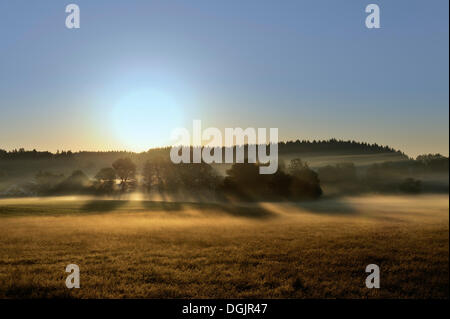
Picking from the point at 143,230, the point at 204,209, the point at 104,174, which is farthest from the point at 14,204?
the point at 204,209

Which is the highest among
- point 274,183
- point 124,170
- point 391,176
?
point 124,170

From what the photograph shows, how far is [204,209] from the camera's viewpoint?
32969mm

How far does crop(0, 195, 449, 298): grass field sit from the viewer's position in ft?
28.8

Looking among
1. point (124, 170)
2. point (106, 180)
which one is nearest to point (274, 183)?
point (124, 170)

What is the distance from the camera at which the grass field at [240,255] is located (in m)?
8.78

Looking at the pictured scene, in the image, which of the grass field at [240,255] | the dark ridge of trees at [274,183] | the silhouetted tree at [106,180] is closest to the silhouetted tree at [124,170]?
the silhouetted tree at [106,180]

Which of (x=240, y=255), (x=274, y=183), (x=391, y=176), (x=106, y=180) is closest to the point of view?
(x=240, y=255)

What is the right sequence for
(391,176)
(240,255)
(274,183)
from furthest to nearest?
(274,183) < (391,176) < (240,255)

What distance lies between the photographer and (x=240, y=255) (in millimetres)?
12219

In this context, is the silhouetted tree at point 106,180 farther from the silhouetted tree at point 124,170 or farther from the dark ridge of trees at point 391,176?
the dark ridge of trees at point 391,176

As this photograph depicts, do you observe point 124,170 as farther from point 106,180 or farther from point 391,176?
point 391,176

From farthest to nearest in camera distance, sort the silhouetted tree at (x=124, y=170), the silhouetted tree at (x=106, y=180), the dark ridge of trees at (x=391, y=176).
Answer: the silhouetted tree at (x=124, y=170), the silhouetted tree at (x=106, y=180), the dark ridge of trees at (x=391, y=176)
